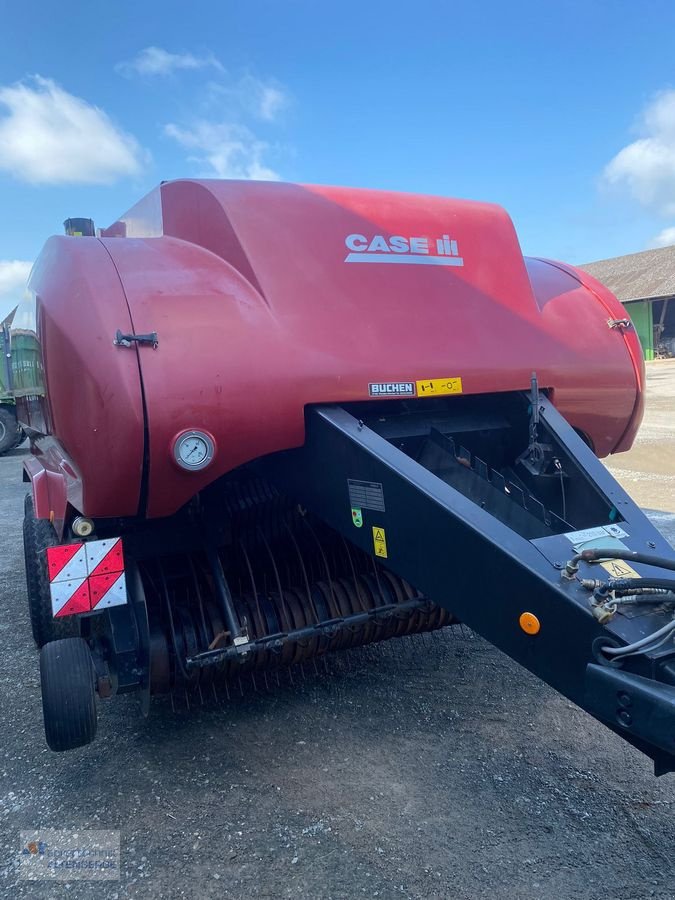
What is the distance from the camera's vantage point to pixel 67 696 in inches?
92.7

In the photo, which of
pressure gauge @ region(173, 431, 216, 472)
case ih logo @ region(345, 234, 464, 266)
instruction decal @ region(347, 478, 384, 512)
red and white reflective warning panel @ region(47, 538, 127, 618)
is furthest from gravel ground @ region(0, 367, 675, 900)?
case ih logo @ region(345, 234, 464, 266)

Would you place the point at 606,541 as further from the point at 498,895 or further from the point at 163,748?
the point at 163,748

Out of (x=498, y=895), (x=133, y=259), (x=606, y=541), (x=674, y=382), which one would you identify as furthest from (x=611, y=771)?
(x=674, y=382)

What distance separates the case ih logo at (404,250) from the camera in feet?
9.12

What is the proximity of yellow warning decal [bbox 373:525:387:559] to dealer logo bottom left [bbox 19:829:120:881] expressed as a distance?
1.18 meters

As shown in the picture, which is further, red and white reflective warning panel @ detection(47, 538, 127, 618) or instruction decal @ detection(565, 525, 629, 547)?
red and white reflective warning panel @ detection(47, 538, 127, 618)

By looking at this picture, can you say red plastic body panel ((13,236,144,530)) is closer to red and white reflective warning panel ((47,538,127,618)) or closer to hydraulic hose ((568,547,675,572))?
red and white reflective warning panel ((47,538,127,618))

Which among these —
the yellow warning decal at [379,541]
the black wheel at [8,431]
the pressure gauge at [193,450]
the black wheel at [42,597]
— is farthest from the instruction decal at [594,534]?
the black wheel at [8,431]

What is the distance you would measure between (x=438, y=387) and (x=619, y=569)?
1.10 meters

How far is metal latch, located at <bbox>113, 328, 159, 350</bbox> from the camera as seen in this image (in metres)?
2.27

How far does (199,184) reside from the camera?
2.78 meters

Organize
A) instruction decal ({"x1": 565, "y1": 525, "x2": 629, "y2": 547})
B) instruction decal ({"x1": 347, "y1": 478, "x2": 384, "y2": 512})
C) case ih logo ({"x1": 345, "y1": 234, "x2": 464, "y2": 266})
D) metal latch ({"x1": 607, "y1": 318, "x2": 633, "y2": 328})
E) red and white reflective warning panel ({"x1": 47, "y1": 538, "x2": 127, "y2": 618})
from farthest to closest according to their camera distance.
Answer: metal latch ({"x1": 607, "y1": 318, "x2": 633, "y2": 328}) < case ih logo ({"x1": 345, "y1": 234, "x2": 464, "y2": 266}) < red and white reflective warning panel ({"x1": 47, "y1": 538, "x2": 127, "y2": 618}) < instruction decal ({"x1": 347, "y1": 478, "x2": 384, "y2": 512}) < instruction decal ({"x1": 565, "y1": 525, "x2": 629, "y2": 547})

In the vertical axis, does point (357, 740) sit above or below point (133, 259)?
below

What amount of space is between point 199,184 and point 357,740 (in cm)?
219
